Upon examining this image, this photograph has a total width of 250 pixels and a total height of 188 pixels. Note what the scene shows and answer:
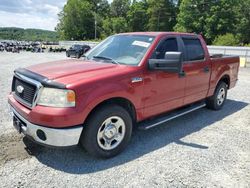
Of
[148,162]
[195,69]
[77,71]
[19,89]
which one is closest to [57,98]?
[77,71]

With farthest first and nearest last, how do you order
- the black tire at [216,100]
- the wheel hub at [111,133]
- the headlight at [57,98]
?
the black tire at [216,100] → the wheel hub at [111,133] → the headlight at [57,98]

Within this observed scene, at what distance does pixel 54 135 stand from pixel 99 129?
0.65m

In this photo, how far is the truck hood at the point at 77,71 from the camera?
352 centimetres

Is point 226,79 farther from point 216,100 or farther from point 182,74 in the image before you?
point 182,74

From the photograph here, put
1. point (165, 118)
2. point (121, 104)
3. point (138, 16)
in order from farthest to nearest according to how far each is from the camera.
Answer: point (138, 16) < point (165, 118) < point (121, 104)

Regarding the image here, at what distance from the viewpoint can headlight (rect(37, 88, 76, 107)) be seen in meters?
3.29

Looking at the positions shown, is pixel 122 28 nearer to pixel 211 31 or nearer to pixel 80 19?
pixel 80 19

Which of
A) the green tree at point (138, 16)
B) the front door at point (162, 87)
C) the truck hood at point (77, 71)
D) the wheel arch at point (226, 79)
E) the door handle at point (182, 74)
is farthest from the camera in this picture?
the green tree at point (138, 16)

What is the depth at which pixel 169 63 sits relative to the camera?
4.02 metres

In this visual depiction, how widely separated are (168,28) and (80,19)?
30009 mm

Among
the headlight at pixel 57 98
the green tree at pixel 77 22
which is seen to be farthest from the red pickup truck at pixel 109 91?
the green tree at pixel 77 22

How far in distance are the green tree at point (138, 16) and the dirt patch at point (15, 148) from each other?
73366mm

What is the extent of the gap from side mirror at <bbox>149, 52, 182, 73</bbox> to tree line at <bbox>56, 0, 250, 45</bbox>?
3922cm

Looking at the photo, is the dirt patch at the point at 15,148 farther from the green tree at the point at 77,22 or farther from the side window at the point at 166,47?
the green tree at the point at 77,22
